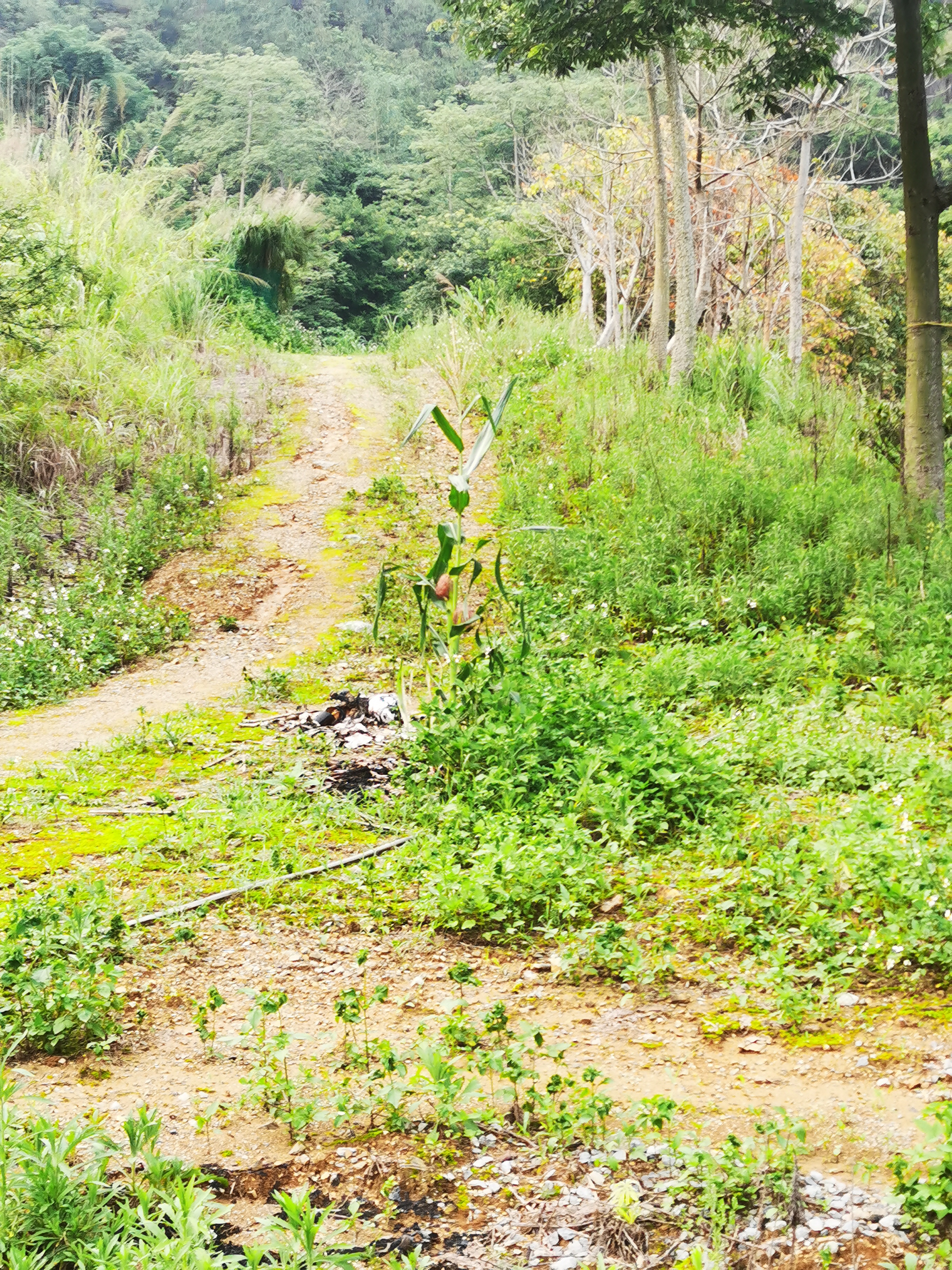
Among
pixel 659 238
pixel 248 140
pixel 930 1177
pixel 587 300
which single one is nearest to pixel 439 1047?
pixel 930 1177

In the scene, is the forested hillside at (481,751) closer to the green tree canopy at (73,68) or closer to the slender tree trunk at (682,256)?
the slender tree trunk at (682,256)

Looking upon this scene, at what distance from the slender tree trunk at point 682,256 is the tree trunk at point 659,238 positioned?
440 mm

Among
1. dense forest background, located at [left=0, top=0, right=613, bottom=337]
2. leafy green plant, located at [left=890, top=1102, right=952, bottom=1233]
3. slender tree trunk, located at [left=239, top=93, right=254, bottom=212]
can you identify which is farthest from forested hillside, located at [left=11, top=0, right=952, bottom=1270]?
slender tree trunk, located at [left=239, top=93, right=254, bottom=212]

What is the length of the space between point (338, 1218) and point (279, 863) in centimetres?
171

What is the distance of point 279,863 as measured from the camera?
3750 mm

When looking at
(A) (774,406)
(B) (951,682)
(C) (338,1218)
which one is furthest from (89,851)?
(A) (774,406)

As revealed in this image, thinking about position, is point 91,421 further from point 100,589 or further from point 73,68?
point 73,68

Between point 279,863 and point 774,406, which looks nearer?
point 279,863

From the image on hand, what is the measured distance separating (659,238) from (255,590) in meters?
5.92

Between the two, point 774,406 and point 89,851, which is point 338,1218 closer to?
point 89,851

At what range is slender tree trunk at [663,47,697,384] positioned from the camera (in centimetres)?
934

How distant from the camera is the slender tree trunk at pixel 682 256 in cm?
934

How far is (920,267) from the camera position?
21.6 ft

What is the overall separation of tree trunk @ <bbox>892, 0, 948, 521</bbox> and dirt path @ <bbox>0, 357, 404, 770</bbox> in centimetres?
406
